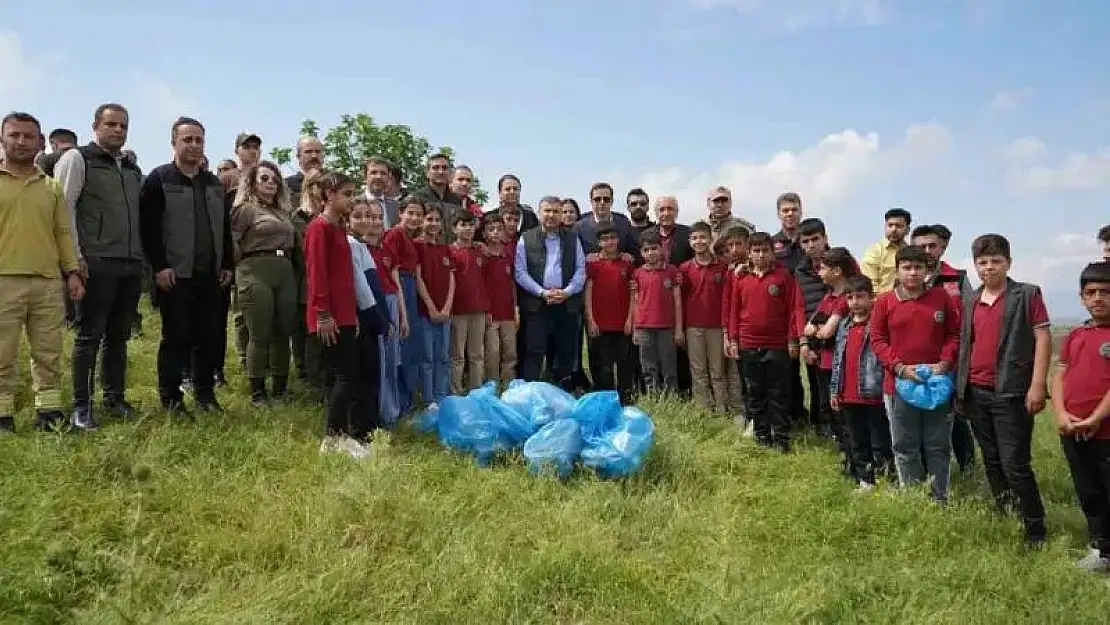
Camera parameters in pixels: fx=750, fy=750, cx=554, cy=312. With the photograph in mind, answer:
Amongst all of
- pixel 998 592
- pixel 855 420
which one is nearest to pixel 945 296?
pixel 855 420

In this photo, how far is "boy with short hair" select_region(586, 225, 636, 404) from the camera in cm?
735

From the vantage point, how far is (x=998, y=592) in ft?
11.9

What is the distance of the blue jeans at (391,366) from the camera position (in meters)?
5.65

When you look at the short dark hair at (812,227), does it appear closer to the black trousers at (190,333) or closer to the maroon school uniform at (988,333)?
the maroon school uniform at (988,333)

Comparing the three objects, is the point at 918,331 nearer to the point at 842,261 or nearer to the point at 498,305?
the point at 842,261

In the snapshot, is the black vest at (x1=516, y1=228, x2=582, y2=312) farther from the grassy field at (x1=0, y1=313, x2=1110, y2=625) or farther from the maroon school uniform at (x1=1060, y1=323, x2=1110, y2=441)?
the maroon school uniform at (x1=1060, y1=323, x2=1110, y2=441)

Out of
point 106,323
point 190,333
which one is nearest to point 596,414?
point 190,333

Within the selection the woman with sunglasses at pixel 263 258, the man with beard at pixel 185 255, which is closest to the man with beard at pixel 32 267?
the man with beard at pixel 185 255

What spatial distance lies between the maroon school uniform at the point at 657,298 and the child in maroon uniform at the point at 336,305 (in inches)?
118

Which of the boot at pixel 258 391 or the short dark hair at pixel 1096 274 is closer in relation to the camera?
the short dark hair at pixel 1096 274

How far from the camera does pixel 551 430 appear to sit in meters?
4.84

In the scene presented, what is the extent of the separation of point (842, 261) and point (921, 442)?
149 centimetres

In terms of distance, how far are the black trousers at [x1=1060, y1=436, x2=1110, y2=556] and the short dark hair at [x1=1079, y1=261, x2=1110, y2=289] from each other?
2.84 feet

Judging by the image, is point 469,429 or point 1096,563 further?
point 469,429
